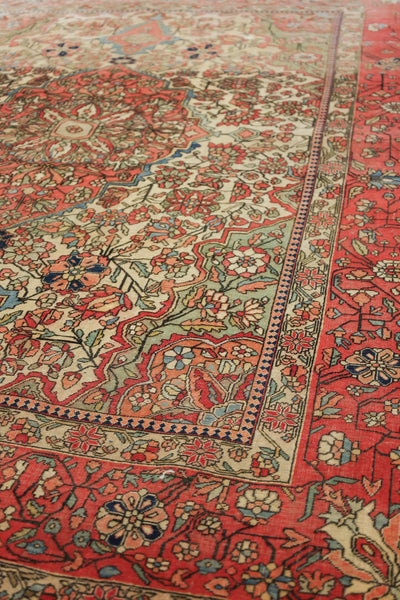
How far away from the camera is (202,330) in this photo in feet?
9.84

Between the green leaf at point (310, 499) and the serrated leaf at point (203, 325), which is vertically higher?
the serrated leaf at point (203, 325)

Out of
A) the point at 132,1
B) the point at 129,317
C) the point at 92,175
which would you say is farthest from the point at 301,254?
the point at 132,1

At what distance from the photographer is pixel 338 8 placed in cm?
652

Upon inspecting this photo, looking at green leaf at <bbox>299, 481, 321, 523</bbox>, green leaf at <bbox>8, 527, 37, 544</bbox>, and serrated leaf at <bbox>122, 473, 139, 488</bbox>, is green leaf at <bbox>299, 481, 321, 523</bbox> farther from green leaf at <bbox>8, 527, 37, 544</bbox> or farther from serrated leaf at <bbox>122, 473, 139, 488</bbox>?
green leaf at <bbox>8, 527, 37, 544</bbox>

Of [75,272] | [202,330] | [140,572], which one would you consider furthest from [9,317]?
[140,572]

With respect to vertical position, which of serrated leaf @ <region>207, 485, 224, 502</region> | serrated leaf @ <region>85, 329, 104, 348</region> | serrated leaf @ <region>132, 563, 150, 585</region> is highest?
serrated leaf @ <region>85, 329, 104, 348</region>

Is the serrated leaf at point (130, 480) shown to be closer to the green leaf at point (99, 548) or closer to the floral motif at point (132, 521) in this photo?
the floral motif at point (132, 521)

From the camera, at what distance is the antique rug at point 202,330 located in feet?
7.06

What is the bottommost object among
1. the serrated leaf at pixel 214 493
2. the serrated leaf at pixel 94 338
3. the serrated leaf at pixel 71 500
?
the serrated leaf at pixel 214 493

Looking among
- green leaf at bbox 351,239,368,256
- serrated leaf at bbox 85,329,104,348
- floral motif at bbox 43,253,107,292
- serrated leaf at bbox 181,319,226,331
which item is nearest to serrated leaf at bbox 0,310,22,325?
floral motif at bbox 43,253,107,292

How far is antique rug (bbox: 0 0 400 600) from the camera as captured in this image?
2.15 meters

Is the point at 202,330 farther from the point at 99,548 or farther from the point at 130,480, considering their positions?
the point at 99,548

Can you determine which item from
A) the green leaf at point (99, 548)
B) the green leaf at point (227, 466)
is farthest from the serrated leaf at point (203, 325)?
the green leaf at point (99, 548)

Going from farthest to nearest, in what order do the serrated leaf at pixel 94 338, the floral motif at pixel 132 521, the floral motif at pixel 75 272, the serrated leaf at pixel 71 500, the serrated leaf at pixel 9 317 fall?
the floral motif at pixel 75 272, the serrated leaf at pixel 9 317, the serrated leaf at pixel 94 338, the serrated leaf at pixel 71 500, the floral motif at pixel 132 521
